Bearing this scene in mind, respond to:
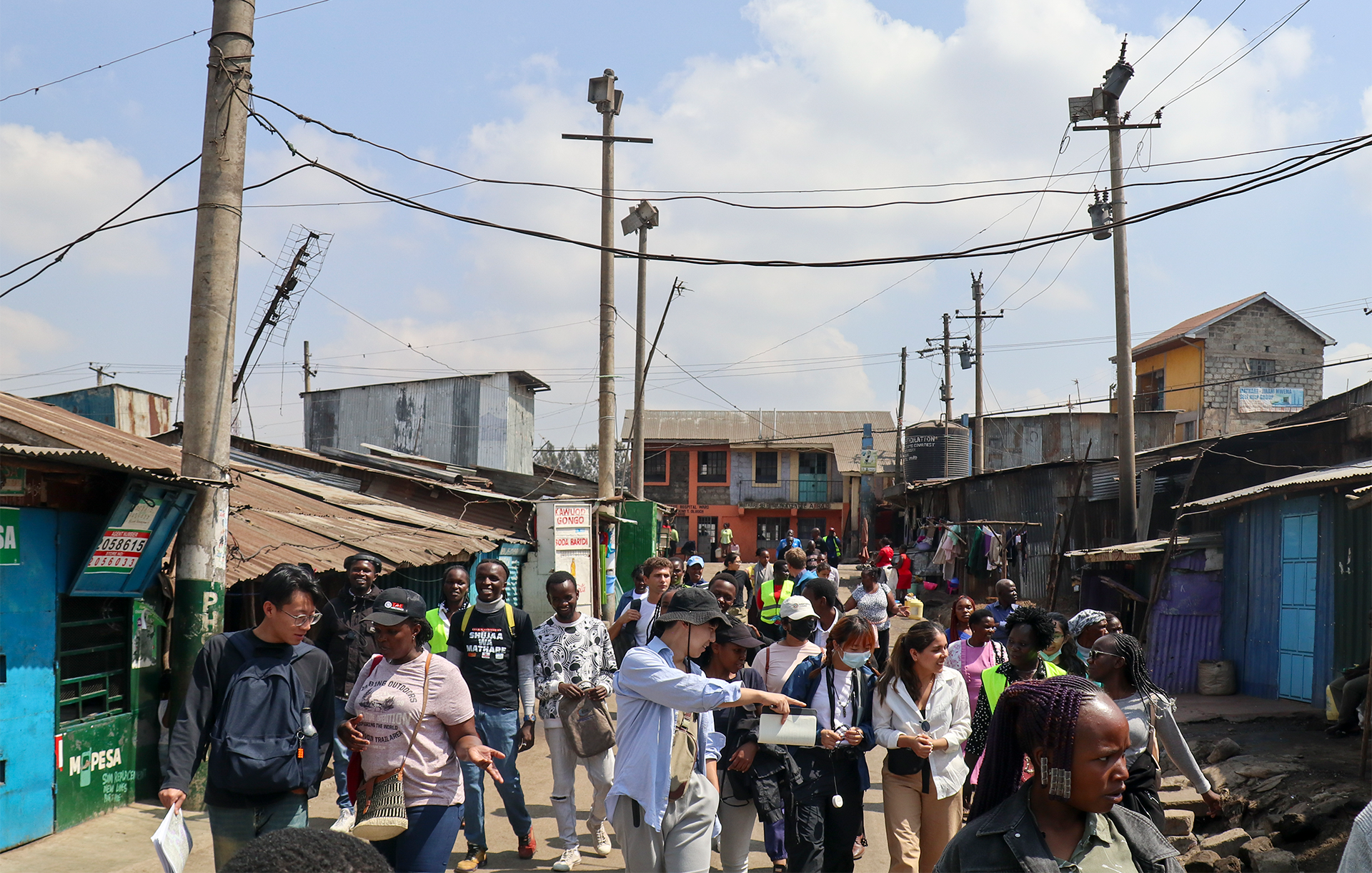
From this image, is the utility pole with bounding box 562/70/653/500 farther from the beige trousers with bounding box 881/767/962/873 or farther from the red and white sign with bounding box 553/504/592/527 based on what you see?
the beige trousers with bounding box 881/767/962/873

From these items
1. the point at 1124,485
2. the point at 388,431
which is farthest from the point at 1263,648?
the point at 388,431

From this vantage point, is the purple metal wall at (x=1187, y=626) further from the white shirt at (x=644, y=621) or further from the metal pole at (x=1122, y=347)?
the white shirt at (x=644, y=621)

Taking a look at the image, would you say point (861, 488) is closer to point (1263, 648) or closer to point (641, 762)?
point (1263, 648)

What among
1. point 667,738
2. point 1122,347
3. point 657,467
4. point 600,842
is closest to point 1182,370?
point 657,467

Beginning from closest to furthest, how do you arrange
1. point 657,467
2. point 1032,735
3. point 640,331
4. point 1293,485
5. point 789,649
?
point 1032,735 → point 789,649 → point 1293,485 → point 640,331 → point 657,467

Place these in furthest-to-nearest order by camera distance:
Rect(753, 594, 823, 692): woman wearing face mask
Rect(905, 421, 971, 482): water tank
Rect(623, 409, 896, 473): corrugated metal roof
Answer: Rect(623, 409, 896, 473): corrugated metal roof < Rect(905, 421, 971, 482): water tank < Rect(753, 594, 823, 692): woman wearing face mask

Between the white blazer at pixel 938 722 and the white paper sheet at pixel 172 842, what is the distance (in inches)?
124

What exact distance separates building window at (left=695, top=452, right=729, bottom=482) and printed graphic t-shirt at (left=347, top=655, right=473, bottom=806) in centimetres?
4327

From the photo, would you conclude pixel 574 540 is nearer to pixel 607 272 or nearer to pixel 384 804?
pixel 607 272

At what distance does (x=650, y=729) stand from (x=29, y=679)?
14.0 ft

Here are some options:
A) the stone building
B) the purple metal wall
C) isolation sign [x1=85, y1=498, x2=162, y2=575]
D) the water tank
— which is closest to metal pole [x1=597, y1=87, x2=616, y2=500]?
the purple metal wall

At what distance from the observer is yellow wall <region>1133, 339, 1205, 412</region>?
35.9 meters

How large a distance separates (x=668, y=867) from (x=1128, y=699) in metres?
2.30

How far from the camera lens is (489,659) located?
6.58 metres
